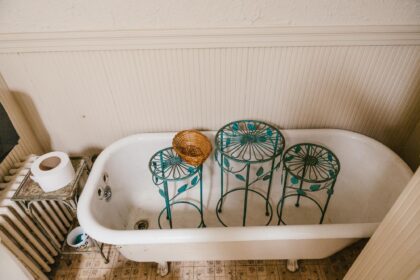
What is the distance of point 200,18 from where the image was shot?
136 centimetres

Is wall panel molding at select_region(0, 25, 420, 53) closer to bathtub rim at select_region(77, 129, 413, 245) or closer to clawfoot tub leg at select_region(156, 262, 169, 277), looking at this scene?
bathtub rim at select_region(77, 129, 413, 245)

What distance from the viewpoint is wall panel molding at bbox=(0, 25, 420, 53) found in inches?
54.0

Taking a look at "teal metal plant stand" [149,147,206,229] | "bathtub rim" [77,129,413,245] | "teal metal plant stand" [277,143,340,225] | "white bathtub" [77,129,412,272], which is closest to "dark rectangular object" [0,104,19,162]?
"white bathtub" [77,129,412,272]

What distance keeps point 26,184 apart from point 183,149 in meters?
0.77

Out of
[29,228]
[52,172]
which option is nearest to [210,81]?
[52,172]

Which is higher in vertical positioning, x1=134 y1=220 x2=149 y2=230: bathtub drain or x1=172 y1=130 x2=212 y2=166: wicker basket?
x1=172 y1=130 x2=212 y2=166: wicker basket

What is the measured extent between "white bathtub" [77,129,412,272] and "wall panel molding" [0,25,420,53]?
497mm

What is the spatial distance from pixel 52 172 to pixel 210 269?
3.12 ft

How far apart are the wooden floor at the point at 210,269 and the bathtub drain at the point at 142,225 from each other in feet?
0.64

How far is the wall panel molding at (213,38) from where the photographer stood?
137cm

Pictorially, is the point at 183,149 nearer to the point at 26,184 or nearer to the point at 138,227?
the point at 138,227

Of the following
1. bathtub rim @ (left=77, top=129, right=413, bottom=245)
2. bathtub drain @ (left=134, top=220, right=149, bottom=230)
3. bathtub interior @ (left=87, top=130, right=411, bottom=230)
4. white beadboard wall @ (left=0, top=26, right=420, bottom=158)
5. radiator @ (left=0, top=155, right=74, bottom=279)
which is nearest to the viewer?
bathtub rim @ (left=77, top=129, right=413, bottom=245)

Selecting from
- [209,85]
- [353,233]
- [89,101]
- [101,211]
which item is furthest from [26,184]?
[353,233]

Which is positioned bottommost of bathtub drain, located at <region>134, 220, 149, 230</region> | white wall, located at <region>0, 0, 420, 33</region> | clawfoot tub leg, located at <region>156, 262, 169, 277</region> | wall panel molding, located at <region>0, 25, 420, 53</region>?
clawfoot tub leg, located at <region>156, 262, 169, 277</region>
